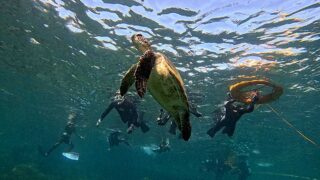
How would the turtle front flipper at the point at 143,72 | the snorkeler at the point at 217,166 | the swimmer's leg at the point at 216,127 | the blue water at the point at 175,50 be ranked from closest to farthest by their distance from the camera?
the turtle front flipper at the point at 143,72, the swimmer's leg at the point at 216,127, the blue water at the point at 175,50, the snorkeler at the point at 217,166

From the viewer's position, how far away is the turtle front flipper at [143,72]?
12.9ft

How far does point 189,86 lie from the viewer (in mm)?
20781

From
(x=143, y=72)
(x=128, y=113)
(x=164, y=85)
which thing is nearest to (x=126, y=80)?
(x=143, y=72)

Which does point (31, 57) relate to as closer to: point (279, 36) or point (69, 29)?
point (69, 29)

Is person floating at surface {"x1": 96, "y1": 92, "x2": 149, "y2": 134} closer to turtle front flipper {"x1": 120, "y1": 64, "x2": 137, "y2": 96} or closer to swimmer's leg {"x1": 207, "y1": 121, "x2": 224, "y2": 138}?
swimmer's leg {"x1": 207, "y1": 121, "x2": 224, "y2": 138}

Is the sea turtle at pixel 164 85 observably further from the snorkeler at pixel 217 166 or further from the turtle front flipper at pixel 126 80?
the snorkeler at pixel 217 166

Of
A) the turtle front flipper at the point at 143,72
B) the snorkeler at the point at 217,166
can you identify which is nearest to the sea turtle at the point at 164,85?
the turtle front flipper at the point at 143,72

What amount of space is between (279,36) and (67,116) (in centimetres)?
3052

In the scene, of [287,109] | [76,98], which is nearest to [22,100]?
[76,98]

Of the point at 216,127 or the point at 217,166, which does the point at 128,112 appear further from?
the point at 217,166

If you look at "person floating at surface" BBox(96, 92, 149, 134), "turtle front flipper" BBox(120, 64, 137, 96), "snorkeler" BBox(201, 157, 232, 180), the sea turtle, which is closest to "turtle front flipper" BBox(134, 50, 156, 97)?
the sea turtle

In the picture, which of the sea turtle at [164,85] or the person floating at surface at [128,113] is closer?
the sea turtle at [164,85]

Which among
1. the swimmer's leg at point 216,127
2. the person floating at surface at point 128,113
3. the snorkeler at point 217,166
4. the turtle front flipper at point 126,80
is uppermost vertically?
the turtle front flipper at point 126,80

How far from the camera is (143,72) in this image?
402 centimetres
